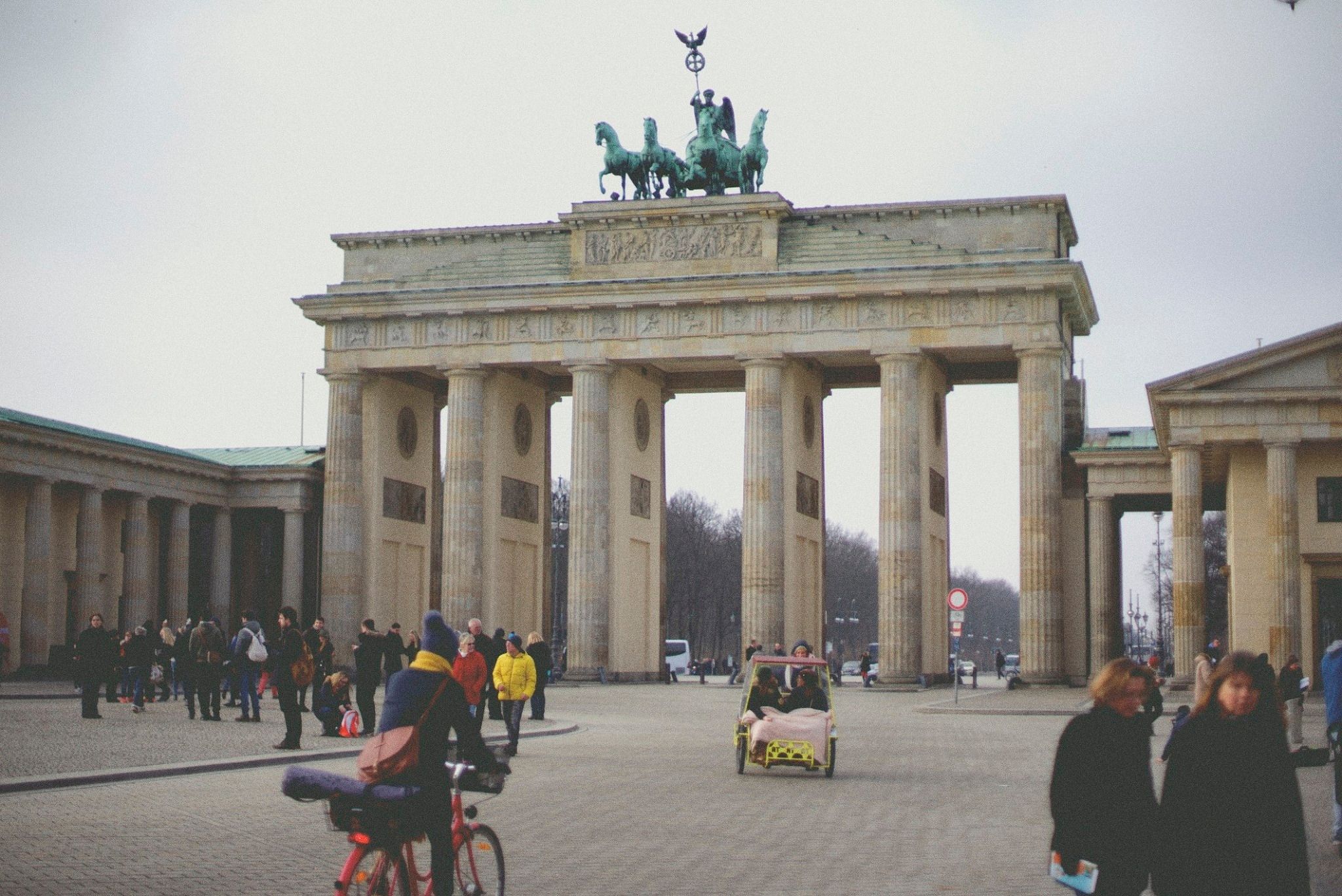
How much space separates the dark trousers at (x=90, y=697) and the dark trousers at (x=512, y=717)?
8.67 metres

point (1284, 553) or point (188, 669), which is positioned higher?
point (1284, 553)

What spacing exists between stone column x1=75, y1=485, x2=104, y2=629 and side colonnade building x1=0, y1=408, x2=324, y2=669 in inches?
1.7

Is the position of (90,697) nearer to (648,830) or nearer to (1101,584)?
(648,830)

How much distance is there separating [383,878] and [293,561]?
61272 millimetres

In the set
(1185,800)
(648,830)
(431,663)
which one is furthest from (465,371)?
(1185,800)

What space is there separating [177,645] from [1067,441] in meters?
33.9

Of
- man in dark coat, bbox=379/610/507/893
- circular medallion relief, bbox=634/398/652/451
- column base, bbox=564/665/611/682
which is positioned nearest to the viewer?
man in dark coat, bbox=379/610/507/893

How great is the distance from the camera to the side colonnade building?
58.0 meters

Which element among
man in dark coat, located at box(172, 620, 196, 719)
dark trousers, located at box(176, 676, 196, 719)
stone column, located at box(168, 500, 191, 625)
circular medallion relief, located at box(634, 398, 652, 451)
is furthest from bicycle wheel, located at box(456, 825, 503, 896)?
stone column, located at box(168, 500, 191, 625)

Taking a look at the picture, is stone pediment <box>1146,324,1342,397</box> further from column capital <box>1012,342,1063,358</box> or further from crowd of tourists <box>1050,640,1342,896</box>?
crowd of tourists <box>1050,640,1342,896</box>

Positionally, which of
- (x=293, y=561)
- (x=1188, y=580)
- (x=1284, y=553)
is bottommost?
(x=1188, y=580)

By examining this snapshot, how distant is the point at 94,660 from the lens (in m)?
33.8

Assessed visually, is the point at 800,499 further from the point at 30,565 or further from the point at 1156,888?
the point at 1156,888

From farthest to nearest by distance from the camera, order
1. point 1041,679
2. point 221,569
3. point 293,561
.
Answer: point 221,569
point 293,561
point 1041,679
